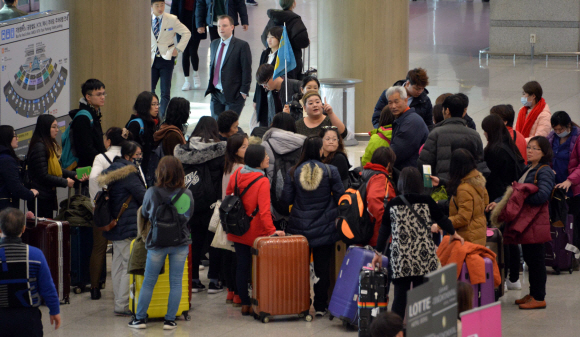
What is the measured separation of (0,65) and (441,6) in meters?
27.2

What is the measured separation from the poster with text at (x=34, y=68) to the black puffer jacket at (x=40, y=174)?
2.67 ft

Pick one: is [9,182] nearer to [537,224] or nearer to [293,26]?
[537,224]

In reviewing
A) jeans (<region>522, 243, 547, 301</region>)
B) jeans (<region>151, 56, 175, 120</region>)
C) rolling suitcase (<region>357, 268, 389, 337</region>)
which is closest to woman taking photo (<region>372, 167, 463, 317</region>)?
rolling suitcase (<region>357, 268, 389, 337</region>)

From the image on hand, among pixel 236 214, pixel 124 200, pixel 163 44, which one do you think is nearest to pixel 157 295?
pixel 124 200

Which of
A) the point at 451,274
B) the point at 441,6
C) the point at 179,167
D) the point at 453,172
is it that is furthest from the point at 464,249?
the point at 441,6

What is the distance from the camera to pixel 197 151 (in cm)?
728

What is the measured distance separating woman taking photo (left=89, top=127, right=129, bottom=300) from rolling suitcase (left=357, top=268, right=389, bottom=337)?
244cm

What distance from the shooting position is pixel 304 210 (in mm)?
6762

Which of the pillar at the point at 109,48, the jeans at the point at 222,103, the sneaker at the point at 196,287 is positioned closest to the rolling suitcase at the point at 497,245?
the sneaker at the point at 196,287

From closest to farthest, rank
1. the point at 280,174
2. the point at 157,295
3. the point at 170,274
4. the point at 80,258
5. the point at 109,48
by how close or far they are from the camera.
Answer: the point at 170,274 < the point at 157,295 < the point at 280,174 < the point at 80,258 < the point at 109,48

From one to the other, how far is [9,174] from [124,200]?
3.27ft

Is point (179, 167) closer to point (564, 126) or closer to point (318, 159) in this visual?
point (318, 159)

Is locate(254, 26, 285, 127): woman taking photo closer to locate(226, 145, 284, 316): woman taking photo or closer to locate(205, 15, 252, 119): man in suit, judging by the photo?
locate(205, 15, 252, 119): man in suit

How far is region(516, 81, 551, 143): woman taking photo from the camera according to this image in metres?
9.04
